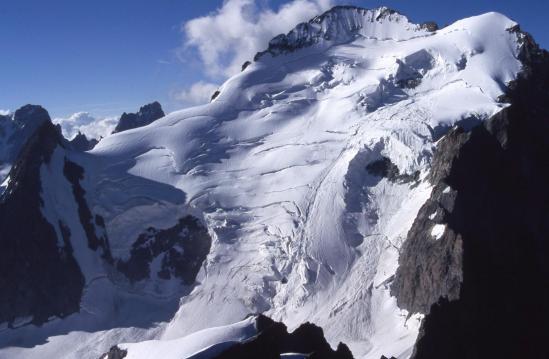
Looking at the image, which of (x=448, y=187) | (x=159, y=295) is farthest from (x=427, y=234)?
(x=159, y=295)

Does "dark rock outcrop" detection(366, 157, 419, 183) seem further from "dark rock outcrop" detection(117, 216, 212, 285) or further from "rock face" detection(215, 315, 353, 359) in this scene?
"rock face" detection(215, 315, 353, 359)

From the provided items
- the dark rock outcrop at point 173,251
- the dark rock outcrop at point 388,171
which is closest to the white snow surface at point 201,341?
the dark rock outcrop at point 173,251

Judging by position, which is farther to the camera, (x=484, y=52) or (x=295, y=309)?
(x=484, y=52)

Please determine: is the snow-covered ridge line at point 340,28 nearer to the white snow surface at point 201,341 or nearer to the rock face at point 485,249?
the rock face at point 485,249

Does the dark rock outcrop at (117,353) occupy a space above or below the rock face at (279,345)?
above

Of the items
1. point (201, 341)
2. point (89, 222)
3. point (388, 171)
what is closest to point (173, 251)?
point (89, 222)

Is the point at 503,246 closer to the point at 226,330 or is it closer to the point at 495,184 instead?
the point at 495,184
